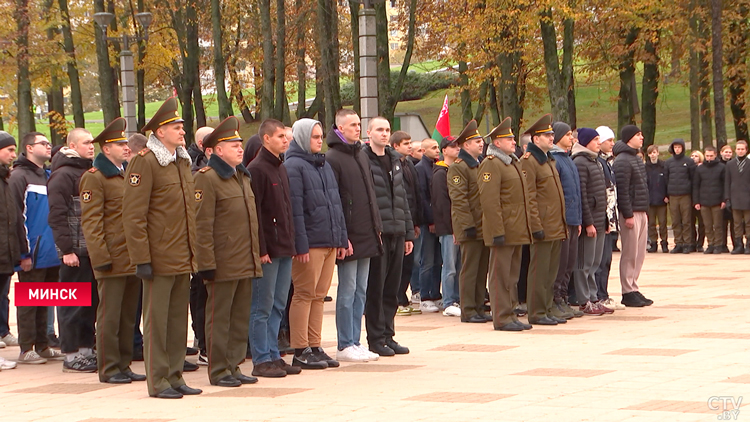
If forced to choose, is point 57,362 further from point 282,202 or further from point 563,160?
point 563,160

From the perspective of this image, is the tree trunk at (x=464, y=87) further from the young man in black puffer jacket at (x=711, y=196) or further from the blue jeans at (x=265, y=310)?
the blue jeans at (x=265, y=310)

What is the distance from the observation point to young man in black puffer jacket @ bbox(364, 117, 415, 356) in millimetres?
10938

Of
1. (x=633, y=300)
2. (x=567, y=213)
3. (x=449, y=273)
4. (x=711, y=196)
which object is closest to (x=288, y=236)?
(x=567, y=213)

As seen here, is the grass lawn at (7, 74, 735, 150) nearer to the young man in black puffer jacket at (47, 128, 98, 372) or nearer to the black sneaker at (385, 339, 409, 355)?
the black sneaker at (385, 339, 409, 355)

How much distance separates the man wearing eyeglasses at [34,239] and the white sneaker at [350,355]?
109 inches

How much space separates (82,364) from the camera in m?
10.4

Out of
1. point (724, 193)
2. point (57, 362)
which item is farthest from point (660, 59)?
point (57, 362)

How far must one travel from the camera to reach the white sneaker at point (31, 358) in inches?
439

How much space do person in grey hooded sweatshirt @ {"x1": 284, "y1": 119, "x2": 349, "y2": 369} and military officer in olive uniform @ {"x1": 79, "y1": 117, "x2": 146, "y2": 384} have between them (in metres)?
1.35

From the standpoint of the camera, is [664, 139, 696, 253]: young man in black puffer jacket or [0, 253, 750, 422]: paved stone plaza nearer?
[0, 253, 750, 422]: paved stone plaza

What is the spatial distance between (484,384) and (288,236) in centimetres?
195

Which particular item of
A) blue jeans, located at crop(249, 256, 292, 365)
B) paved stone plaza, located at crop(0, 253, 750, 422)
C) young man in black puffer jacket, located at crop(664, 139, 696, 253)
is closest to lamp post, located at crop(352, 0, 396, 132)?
young man in black puffer jacket, located at crop(664, 139, 696, 253)

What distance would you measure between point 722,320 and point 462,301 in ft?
9.29

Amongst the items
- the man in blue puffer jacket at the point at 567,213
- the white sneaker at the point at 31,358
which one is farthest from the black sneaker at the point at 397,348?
the white sneaker at the point at 31,358
